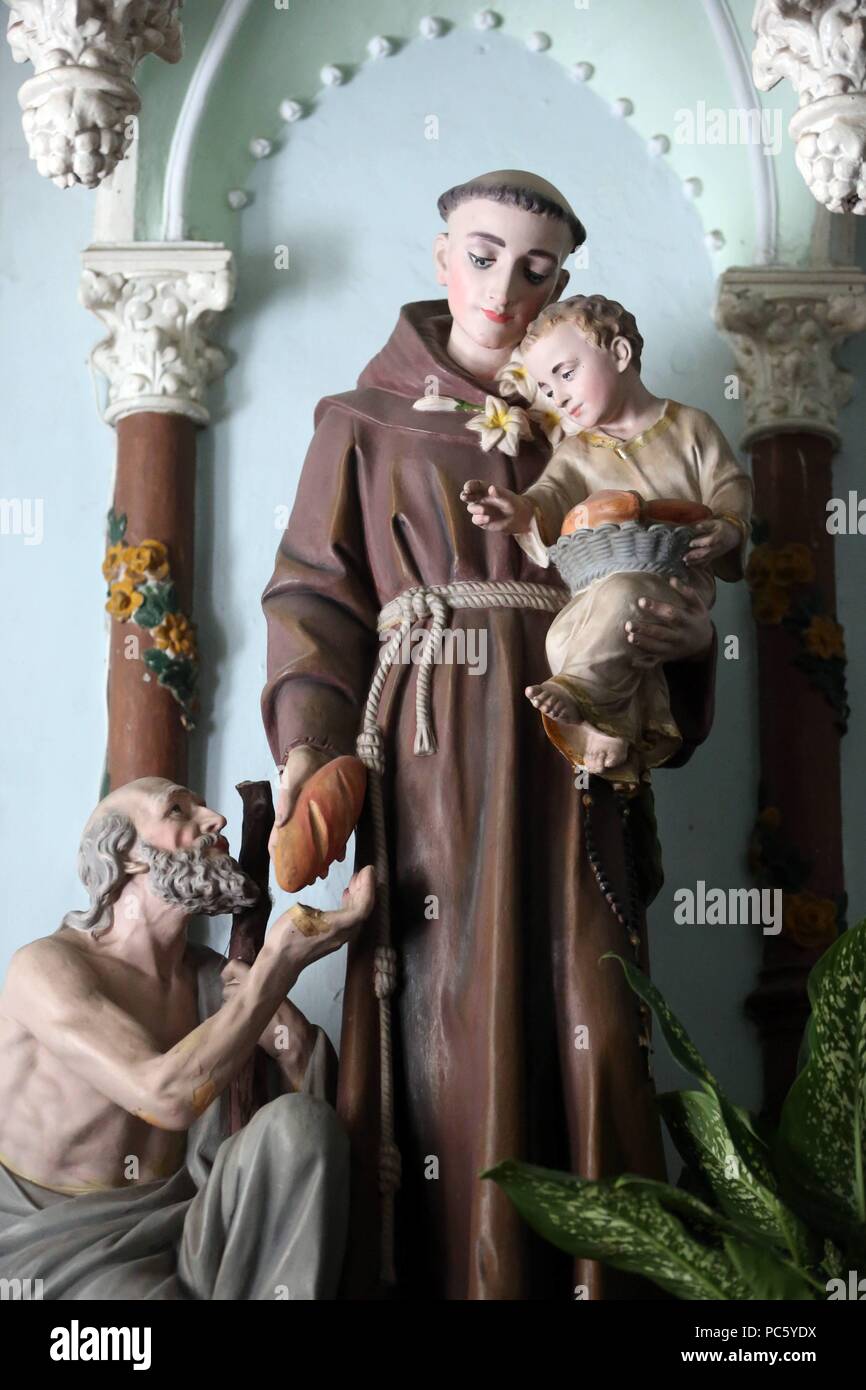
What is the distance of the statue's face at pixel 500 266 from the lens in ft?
9.27

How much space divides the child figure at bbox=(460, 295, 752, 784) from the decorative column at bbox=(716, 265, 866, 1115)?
2.11ft

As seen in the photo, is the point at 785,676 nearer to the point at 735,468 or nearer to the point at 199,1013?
the point at 735,468

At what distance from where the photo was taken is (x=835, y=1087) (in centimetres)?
232

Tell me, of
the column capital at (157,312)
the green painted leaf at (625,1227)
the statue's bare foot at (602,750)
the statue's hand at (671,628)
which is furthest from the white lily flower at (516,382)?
the green painted leaf at (625,1227)

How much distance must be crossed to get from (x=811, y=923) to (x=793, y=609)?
A: 0.47 metres

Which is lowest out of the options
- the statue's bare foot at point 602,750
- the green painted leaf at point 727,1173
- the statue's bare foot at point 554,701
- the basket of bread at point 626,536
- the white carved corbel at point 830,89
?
the green painted leaf at point 727,1173

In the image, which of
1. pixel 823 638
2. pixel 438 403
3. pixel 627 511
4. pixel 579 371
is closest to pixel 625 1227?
pixel 627 511

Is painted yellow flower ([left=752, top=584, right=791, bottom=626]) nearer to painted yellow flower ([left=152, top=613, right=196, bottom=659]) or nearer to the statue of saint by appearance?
the statue of saint

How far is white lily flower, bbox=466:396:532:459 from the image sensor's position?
2807mm

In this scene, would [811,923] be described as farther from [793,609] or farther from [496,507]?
[496,507]

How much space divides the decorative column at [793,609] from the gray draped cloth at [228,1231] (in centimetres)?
94

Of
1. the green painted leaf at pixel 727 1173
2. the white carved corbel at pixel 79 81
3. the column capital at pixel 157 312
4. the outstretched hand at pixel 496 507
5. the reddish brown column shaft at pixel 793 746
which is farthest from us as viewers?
the column capital at pixel 157 312

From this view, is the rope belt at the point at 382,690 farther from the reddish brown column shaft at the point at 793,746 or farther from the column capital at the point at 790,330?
the column capital at the point at 790,330

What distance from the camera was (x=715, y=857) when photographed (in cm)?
329
